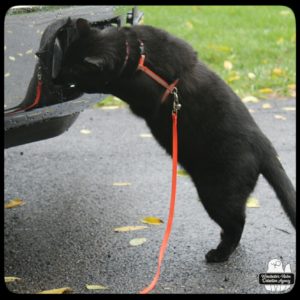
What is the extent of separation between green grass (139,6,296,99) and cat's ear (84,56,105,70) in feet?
11.9

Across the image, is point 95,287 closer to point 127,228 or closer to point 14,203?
point 127,228

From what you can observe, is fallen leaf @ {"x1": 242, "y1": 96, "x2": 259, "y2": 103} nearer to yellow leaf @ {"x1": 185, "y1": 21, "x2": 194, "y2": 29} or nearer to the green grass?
the green grass

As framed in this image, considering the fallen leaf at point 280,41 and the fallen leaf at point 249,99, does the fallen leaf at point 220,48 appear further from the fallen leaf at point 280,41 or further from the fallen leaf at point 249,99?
the fallen leaf at point 249,99

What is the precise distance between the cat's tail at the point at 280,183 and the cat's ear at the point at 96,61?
0.98 meters

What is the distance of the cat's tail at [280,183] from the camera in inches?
121

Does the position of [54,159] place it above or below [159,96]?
below

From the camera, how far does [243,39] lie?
7.78 metres

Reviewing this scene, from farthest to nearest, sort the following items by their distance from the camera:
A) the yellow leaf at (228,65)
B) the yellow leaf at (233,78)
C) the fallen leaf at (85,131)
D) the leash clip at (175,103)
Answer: the yellow leaf at (228,65) < the yellow leaf at (233,78) < the fallen leaf at (85,131) < the leash clip at (175,103)

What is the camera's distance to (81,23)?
9.80 ft

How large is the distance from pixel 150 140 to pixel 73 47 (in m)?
2.46

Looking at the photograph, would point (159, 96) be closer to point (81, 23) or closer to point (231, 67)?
point (81, 23)

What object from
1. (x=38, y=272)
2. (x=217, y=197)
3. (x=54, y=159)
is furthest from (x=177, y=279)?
(x=54, y=159)

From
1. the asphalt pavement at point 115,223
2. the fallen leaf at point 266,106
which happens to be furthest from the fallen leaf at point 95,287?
the fallen leaf at point 266,106

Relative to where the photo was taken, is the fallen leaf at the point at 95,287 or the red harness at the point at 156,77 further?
the fallen leaf at the point at 95,287
